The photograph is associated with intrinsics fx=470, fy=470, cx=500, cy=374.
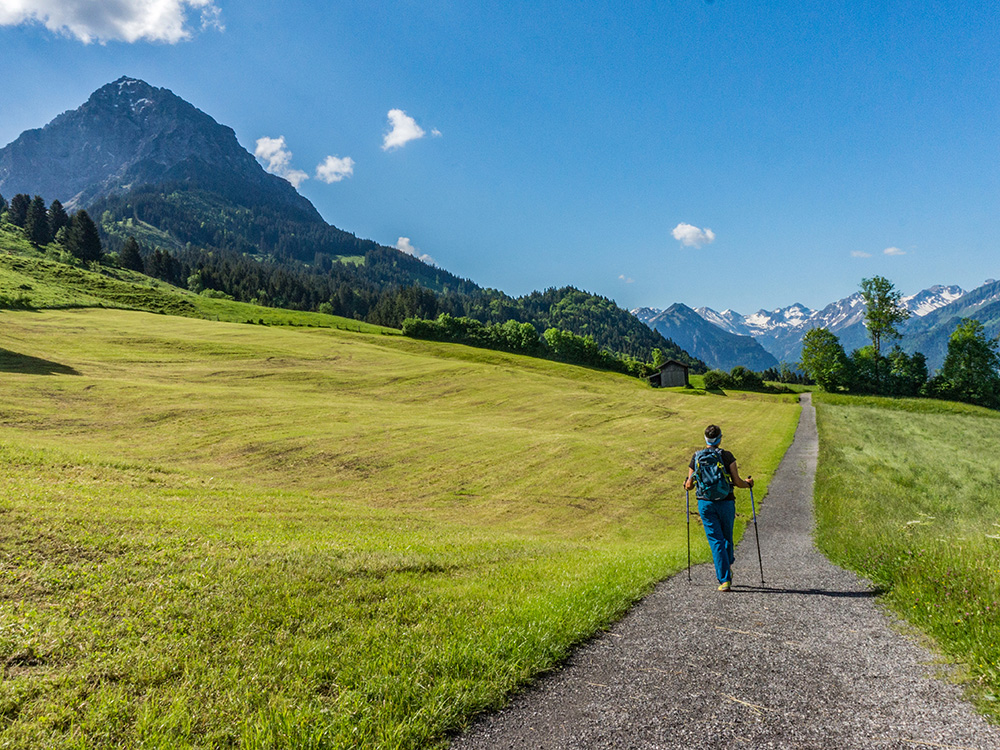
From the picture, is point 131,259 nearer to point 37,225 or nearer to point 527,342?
point 37,225

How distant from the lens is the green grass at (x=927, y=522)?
258 inches

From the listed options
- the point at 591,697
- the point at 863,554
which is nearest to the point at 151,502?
the point at 591,697

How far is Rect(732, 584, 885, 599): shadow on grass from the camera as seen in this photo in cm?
927

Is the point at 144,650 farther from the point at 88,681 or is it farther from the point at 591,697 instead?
the point at 591,697

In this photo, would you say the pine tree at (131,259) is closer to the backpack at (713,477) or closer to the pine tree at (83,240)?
the pine tree at (83,240)

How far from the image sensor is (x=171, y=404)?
35312 millimetres

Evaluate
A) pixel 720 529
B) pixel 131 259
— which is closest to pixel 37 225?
pixel 131 259

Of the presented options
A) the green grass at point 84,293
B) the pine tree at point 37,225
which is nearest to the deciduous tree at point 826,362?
the green grass at point 84,293

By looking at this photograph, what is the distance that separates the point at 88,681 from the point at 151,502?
35.2 ft

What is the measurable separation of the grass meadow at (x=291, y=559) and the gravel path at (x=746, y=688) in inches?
23.1

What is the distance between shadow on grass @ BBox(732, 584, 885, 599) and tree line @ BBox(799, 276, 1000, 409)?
102 m

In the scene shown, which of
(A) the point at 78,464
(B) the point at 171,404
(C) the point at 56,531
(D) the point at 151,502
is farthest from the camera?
(B) the point at 171,404

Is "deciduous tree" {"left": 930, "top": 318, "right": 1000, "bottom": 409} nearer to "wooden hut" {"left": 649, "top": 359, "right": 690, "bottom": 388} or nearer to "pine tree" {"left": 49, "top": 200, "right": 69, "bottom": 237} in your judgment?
"wooden hut" {"left": 649, "top": 359, "right": 690, "bottom": 388}

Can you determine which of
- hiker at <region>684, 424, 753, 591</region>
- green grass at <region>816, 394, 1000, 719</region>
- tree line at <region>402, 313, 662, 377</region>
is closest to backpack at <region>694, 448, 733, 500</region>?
hiker at <region>684, 424, 753, 591</region>
